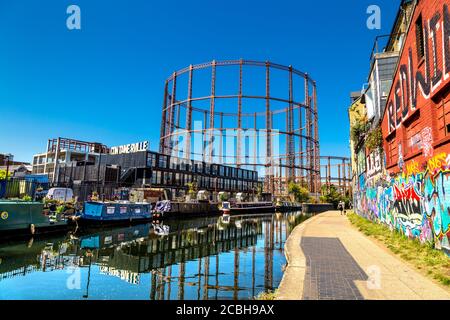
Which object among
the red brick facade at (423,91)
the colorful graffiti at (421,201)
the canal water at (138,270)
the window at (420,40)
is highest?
the window at (420,40)

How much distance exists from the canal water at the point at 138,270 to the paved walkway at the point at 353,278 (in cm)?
112

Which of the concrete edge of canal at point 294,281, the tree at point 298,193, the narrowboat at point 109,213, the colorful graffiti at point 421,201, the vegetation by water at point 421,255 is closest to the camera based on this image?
the concrete edge of canal at point 294,281

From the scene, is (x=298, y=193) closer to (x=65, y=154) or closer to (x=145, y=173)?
(x=145, y=173)

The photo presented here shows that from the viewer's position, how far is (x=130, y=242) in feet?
55.6

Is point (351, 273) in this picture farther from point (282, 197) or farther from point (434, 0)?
point (282, 197)

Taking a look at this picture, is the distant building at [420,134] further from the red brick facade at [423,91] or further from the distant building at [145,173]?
the distant building at [145,173]

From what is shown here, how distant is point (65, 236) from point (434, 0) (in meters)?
20.4

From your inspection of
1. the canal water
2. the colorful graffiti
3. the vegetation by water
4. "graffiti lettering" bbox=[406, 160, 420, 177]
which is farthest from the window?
the canal water

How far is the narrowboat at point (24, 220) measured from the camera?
1645 centimetres

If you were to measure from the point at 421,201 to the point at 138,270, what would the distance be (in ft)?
30.4

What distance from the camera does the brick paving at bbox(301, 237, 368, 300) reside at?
5.54m

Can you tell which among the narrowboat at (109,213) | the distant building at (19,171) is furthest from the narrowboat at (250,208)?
the distant building at (19,171)

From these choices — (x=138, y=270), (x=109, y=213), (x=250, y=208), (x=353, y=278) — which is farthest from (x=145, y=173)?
(x=353, y=278)
